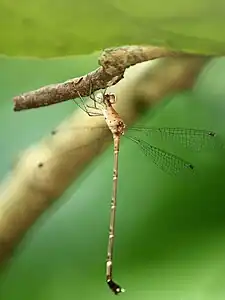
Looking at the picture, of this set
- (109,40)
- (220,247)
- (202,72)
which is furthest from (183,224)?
(109,40)

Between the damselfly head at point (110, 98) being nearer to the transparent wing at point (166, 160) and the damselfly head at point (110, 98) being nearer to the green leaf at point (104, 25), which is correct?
the transparent wing at point (166, 160)

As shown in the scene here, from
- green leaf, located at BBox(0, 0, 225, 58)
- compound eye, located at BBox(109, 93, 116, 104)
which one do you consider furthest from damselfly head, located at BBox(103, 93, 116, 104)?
green leaf, located at BBox(0, 0, 225, 58)

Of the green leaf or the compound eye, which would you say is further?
the compound eye

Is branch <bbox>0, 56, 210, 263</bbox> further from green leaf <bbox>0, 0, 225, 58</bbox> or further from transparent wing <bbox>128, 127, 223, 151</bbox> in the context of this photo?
green leaf <bbox>0, 0, 225, 58</bbox>

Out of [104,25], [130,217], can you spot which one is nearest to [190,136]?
[130,217]

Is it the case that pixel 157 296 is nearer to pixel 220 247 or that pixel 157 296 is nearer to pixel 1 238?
pixel 220 247

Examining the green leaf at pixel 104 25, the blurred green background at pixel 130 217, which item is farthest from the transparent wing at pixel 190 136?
the green leaf at pixel 104 25
